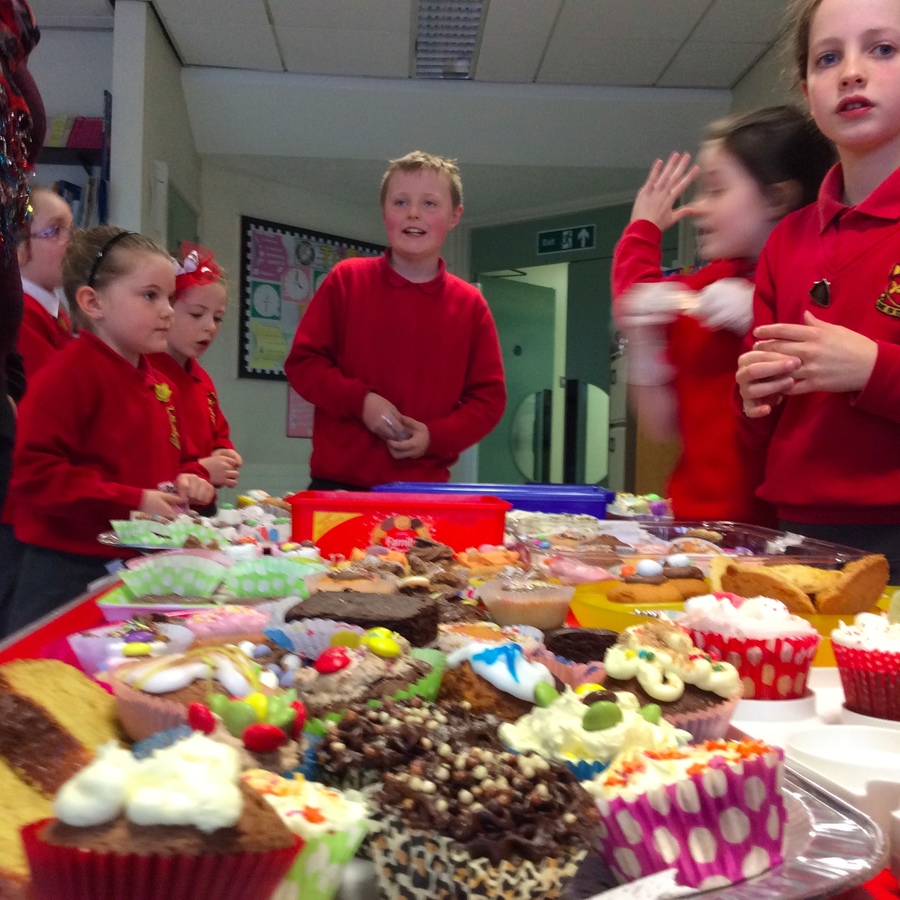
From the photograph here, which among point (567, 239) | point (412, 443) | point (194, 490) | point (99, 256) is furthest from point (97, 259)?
point (567, 239)

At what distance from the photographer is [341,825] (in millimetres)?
599

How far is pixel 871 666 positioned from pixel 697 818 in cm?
46

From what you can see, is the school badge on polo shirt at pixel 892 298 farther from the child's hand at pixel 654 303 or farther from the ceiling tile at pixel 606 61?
the ceiling tile at pixel 606 61

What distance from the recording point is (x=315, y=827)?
583 mm

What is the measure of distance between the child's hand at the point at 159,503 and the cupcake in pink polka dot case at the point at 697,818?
1.88m

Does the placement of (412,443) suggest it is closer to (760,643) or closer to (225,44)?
(760,643)

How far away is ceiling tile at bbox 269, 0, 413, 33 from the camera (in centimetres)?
545

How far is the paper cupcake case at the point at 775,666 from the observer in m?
1.06

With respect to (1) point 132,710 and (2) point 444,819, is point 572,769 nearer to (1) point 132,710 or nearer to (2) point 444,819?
(2) point 444,819

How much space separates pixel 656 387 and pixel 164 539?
1366 mm

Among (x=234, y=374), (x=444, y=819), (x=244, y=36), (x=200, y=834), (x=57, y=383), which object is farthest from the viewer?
(x=234, y=374)

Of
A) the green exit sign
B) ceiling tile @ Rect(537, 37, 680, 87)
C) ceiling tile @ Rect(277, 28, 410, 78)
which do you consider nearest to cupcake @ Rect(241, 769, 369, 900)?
ceiling tile @ Rect(277, 28, 410, 78)

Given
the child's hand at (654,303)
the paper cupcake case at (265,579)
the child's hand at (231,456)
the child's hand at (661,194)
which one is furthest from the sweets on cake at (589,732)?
the child's hand at (231,456)

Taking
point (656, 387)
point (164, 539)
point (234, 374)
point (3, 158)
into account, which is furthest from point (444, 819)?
point (234, 374)
